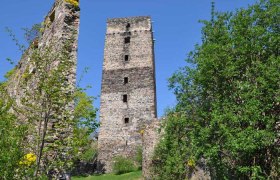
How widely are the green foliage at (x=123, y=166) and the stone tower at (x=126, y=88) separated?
2.28 metres

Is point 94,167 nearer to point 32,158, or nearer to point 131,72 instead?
point 131,72

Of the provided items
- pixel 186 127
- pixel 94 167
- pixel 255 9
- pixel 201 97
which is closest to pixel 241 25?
pixel 255 9

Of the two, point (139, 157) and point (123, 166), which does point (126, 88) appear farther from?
point (123, 166)

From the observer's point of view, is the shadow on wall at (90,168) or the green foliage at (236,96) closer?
the green foliage at (236,96)

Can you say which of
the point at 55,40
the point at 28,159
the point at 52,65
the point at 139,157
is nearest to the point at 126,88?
the point at 139,157

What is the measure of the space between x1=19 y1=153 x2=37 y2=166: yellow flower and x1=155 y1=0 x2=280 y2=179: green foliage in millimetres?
5231

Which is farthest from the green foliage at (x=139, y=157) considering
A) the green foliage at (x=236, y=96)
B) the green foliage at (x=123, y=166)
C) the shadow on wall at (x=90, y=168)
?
the green foliage at (x=236, y=96)

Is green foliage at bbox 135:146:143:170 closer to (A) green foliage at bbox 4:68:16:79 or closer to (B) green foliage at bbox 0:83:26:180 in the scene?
(A) green foliage at bbox 4:68:16:79

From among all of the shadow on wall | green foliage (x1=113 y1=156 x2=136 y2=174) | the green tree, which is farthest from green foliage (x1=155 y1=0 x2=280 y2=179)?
the shadow on wall

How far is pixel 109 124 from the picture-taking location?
34.8m

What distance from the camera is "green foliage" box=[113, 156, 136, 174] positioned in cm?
2958

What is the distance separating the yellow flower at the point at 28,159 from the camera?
645 centimetres

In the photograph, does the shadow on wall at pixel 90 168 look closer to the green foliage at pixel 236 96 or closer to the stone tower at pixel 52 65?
the green foliage at pixel 236 96

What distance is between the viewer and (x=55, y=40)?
8641 millimetres
